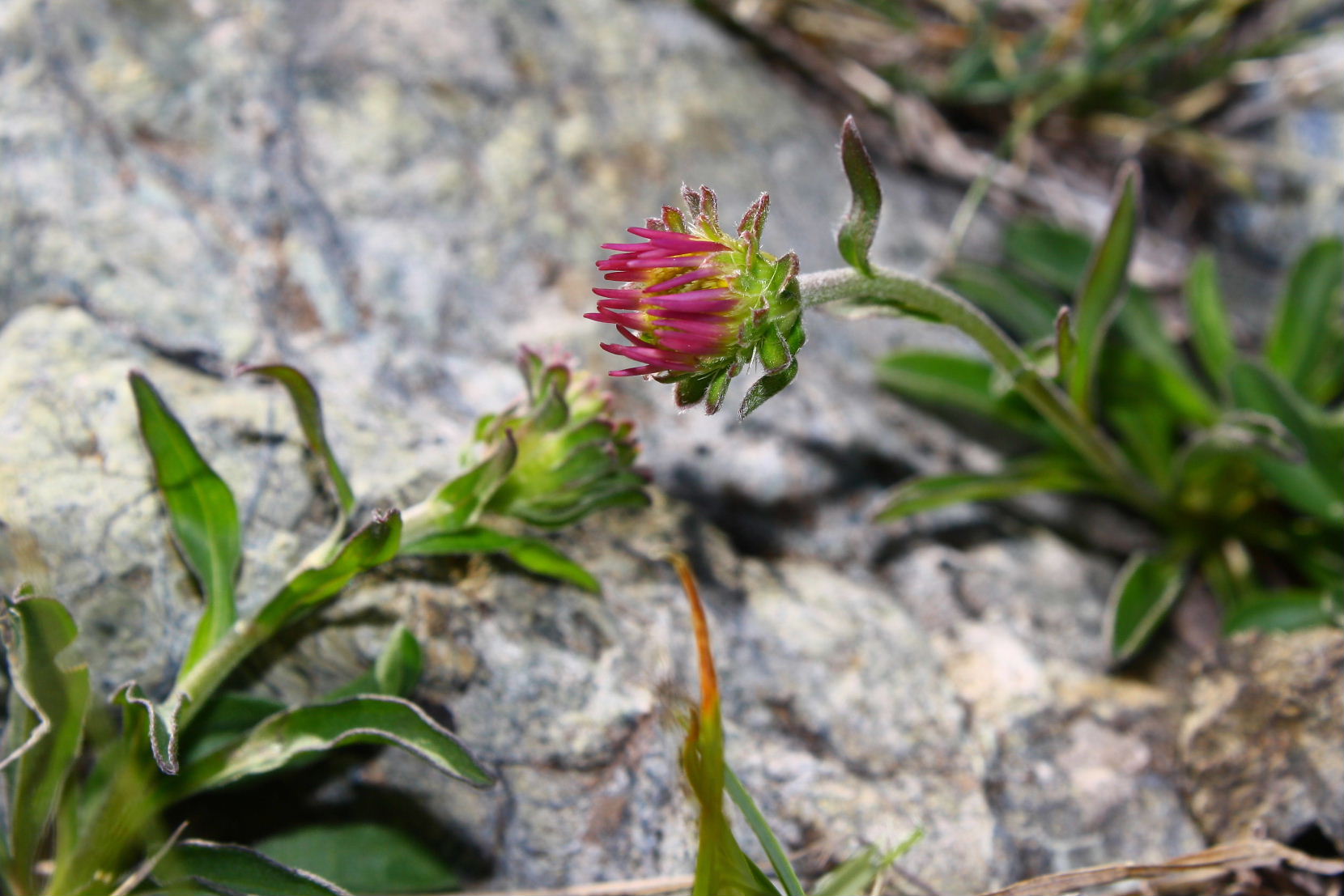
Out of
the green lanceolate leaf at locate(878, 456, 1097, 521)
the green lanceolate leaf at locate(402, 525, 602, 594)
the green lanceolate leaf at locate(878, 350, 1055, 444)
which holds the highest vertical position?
the green lanceolate leaf at locate(878, 350, 1055, 444)

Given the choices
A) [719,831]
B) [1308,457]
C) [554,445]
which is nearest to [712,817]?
[719,831]

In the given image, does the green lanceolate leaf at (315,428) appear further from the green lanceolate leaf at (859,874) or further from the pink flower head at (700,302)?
the green lanceolate leaf at (859,874)

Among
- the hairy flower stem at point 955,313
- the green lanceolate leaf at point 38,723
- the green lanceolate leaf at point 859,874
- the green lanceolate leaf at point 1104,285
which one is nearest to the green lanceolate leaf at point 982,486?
the hairy flower stem at point 955,313

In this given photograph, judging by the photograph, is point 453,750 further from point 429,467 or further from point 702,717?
point 429,467

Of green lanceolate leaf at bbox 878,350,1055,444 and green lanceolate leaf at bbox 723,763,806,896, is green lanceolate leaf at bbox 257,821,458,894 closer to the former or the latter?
green lanceolate leaf at bbox 723,763,806,896

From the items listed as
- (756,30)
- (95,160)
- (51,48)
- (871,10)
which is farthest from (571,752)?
(871,10)

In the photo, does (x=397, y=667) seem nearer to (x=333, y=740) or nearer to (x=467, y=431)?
(x=333, y=740)

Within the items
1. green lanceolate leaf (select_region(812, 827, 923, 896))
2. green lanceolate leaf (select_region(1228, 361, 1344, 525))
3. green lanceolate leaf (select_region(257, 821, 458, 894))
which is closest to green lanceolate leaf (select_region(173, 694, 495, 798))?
green lanceolate leaf (select_region(257, 821, 458, 894))
